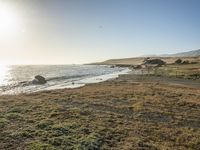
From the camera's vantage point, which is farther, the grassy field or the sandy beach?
the grassy field

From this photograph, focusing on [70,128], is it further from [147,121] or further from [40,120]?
[147,121]

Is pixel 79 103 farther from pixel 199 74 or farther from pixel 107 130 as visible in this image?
pixel 199 74

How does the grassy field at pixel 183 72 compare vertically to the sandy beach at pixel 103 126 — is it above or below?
below

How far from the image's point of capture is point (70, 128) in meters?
20.1

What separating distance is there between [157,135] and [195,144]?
268 centimetres

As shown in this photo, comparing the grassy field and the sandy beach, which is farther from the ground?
the sandy beach

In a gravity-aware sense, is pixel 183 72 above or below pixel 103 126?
below

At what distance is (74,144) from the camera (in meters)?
16.7

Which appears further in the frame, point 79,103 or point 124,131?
point 79,103

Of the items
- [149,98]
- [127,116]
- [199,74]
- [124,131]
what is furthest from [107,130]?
[199,74]

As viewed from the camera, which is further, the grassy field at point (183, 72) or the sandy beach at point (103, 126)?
the grassy field at point (183, 72)

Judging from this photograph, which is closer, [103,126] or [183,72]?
[103,126]

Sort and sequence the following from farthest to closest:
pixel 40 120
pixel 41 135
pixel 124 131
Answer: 1. pixel 40 120
2. pixel 124 131
3. pixel 41 135

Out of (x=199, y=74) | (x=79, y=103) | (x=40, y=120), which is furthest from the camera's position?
(x=199, y=74)
